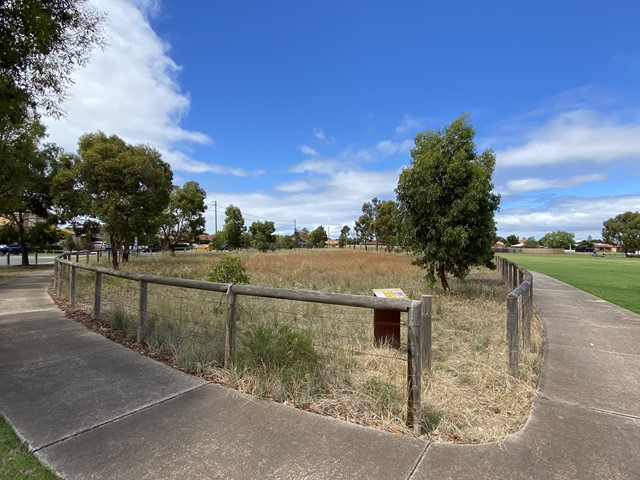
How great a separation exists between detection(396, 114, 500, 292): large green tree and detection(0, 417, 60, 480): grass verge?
9.23 m

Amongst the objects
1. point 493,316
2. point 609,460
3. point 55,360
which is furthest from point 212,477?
point 493,316

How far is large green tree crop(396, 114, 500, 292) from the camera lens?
10031 mm

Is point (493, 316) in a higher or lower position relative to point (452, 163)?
lower

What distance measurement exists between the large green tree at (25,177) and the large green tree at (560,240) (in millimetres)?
147327

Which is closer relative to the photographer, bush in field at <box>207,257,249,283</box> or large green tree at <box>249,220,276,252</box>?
bush in field at <box>207,257,249,283</box>

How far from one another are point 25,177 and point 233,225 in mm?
35751

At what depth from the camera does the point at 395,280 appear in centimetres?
1448

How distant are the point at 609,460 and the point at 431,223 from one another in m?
8.16

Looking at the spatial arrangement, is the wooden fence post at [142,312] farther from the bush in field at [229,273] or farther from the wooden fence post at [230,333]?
the bush in field at [229,273]

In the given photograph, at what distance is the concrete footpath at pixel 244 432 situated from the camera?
8.50 ft

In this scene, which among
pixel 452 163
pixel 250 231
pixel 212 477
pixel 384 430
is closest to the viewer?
pixel 212 477

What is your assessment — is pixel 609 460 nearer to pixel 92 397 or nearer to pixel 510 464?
pixel 510 464

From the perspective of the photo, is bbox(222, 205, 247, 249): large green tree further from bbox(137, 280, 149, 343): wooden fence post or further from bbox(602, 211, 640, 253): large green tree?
bbox(602, 211, 640, 253): large green tree

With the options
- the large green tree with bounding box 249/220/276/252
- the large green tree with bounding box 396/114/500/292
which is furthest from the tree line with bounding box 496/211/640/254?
the large green tree with bounding box 249/220/276/252
